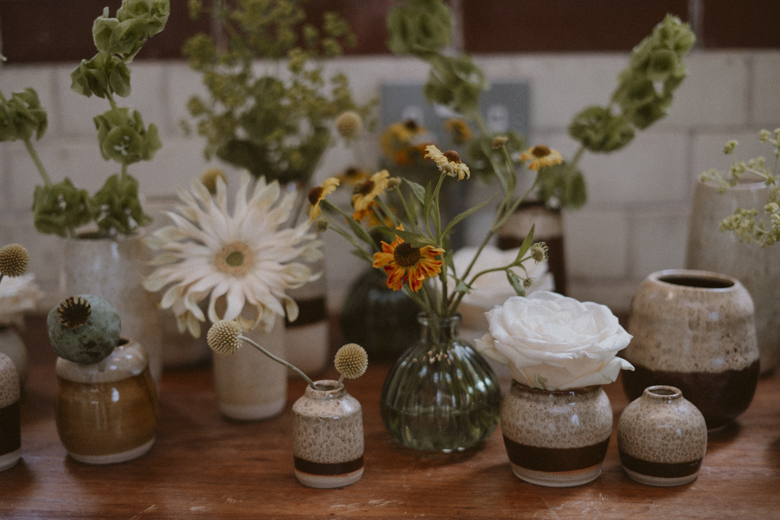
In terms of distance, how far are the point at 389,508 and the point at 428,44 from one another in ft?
1.84

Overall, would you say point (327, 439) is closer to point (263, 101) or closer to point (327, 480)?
point (327, 480)

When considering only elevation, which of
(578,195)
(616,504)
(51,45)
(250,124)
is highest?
(51,45)

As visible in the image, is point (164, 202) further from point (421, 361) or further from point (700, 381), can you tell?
point (700, 381)

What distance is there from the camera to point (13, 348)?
0.79m

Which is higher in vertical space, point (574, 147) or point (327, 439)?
point (574, 147)

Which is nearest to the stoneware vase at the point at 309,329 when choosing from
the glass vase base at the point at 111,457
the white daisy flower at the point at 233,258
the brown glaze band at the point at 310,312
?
the brown glaze band at the point at 310,312

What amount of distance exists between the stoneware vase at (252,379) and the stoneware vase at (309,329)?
3.6 inches

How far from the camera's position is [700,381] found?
0.66m

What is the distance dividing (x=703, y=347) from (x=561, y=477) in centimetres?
19

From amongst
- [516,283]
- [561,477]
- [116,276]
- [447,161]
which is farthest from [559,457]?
[116,276]

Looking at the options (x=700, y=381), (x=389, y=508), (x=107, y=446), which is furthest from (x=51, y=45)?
(x=700, y=381)

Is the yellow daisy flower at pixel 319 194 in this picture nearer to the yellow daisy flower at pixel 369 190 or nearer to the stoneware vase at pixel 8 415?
the yellow daisy flower at pixel 369 190

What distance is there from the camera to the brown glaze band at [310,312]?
85cm

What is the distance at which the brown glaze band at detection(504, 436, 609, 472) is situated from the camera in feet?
1.90
